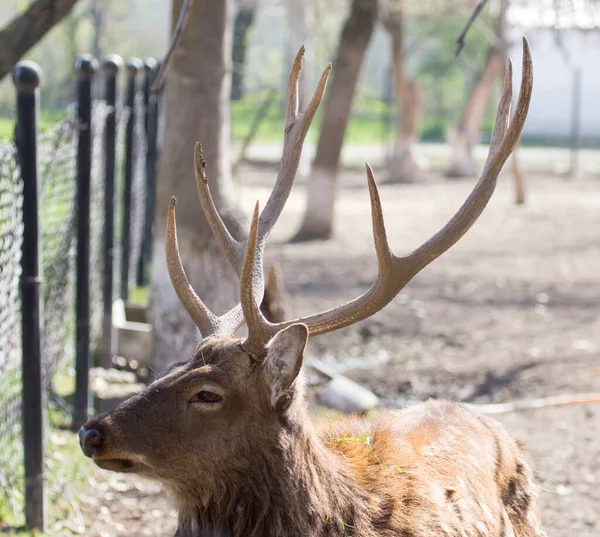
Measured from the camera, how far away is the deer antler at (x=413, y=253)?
3.22m

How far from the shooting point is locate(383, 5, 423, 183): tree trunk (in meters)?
19.9

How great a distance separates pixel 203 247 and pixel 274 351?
3.15 meters

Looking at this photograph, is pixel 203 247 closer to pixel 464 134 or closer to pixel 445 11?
pixel 445 11

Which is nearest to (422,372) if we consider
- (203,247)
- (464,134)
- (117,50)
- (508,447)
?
(203,247)

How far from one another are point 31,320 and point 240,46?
358 inches

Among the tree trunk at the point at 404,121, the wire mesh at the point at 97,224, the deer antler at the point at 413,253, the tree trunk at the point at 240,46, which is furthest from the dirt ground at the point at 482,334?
the tree trunk at the point at 404,121

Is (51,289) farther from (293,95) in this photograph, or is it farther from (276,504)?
(276,504)

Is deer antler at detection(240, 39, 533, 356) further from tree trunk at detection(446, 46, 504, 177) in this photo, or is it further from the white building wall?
the white building wall

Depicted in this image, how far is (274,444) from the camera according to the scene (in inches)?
124

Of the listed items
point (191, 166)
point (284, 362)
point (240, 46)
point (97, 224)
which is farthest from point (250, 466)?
point (240, 46)

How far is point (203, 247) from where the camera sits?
616 centimetres

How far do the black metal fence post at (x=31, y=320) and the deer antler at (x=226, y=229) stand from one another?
3.80 feet

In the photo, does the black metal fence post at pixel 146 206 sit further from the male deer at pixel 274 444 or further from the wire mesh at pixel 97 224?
the male deer at pixel 274 444

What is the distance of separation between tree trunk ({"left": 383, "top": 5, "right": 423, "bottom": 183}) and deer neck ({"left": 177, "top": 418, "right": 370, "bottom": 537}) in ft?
55.4
